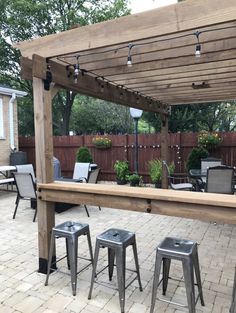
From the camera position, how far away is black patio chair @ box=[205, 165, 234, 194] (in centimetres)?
419

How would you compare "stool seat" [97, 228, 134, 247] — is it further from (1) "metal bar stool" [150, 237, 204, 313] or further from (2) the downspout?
(2) the downspout

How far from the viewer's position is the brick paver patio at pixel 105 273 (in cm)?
233

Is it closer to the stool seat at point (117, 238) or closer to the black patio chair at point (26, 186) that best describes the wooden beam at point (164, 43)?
the stool seat at point (117, 238)

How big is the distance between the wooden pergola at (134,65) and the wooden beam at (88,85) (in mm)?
11

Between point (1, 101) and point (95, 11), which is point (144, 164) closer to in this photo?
point (1, 101)

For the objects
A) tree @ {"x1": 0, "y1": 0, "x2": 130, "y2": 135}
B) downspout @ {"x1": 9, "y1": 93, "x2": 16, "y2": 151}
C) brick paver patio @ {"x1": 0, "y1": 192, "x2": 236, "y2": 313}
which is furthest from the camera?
tree @ {"x1": 0, "y1": 0, "x2": 130, "y2": 135}

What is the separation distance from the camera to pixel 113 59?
10.9ft

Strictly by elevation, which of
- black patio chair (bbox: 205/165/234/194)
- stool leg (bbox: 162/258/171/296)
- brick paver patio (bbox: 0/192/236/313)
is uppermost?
black patio chair (bbox: 205/165/234/194)

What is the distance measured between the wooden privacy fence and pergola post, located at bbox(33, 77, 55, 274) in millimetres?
6011

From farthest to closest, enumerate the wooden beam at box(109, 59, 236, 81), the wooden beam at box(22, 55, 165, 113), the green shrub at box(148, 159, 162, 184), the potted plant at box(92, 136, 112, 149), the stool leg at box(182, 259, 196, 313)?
1. the potted plant at box(92, 136, 112, 149)
2. the green shrub at box(148, 159, 162, 184)
3. the wooden beam at box(109, 59, 236, 81)
4. the wooden beam at box(22, 55, 165, 113)
5. the stool leg at box(182, 259, 196, 313)

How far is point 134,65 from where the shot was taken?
3627 millimetres

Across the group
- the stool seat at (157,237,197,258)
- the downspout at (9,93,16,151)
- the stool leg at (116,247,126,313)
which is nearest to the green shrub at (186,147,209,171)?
the stool seat at (157,237,197,258)

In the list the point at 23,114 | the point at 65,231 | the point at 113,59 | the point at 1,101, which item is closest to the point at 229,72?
the point at 113,59

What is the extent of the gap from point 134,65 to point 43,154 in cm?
172
